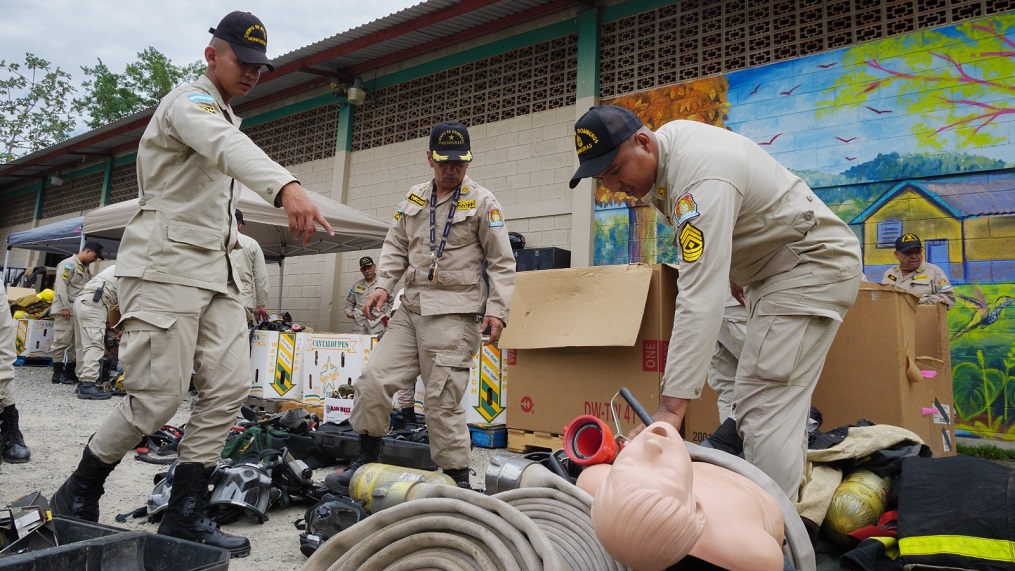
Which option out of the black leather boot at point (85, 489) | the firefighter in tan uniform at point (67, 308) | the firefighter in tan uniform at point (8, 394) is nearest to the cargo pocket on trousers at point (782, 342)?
the black leather boot at point (85, 489)

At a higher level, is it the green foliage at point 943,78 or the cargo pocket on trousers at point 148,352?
the green foliage at point 943,78

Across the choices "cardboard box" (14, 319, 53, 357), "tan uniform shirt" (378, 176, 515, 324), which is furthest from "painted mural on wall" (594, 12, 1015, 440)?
"cardboard box" (14, 319, 53, 357)

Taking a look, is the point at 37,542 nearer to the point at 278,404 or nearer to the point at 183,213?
the point at 183,213

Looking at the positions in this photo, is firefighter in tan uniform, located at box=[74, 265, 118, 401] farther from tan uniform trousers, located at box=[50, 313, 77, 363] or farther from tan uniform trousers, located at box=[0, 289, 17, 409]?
tan uniform trousers, located at box=[0, 289, 17, 409]

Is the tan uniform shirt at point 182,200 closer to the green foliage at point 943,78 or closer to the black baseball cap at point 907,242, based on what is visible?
the black baseball cap at point 907,242

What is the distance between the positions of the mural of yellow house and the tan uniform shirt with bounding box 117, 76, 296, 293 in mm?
6091

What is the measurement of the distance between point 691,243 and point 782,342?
582mm

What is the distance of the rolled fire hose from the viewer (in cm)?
120

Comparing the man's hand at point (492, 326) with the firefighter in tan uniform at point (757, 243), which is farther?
the man's hand at point (492, 326)

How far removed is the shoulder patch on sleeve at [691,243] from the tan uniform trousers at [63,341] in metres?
9.55

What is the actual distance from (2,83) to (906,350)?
40252mm

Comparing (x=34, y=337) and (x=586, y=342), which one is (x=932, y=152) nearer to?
(x=586, y=342)

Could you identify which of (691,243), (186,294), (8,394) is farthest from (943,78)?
(8,394)

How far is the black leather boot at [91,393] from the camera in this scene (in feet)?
23.5
